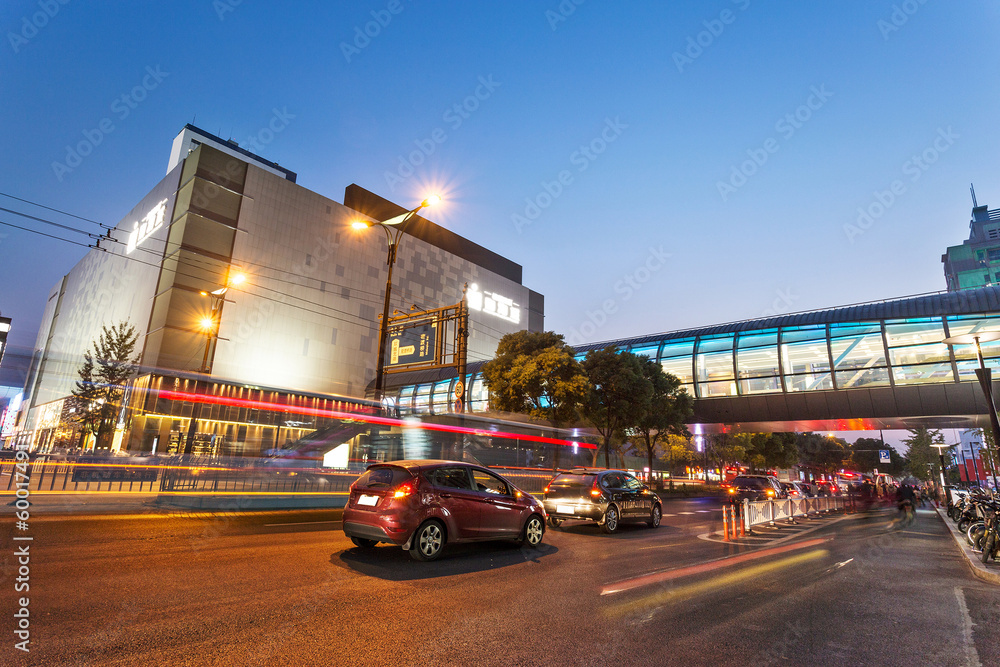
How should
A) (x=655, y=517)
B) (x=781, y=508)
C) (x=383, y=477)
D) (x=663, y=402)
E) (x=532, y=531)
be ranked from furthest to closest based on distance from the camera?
(x=663, y=402) < (x=781, y=508) < (x=655, y=517) < (x=532, y=531) < (x=383, y=477)

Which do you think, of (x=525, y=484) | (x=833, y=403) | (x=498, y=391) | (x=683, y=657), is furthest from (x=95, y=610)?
(x=833, y=403)

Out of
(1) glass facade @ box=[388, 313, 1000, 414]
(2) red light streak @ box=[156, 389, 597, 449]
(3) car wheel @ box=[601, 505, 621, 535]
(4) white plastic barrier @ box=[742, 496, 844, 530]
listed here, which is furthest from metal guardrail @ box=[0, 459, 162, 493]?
(1) glass facade @ box=[388, 313, 1000, 414]

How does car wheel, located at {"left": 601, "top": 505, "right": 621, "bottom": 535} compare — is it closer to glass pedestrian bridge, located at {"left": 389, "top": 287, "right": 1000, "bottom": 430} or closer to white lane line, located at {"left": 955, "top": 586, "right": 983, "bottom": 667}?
white lane line, located at {"left": 955, "top": 586, "right": 983, "bottom": 667}

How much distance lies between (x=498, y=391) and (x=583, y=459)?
11.3 metres

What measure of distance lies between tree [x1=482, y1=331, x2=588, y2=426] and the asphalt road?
1863 centimetres

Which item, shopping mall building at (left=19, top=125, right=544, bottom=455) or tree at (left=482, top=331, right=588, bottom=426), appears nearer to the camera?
tree at (left=482, top=331, right=588, bottom=426)

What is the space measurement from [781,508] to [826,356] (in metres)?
23.0

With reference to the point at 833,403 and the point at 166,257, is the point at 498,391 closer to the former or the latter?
the point at 833,403

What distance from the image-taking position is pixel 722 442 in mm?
52625

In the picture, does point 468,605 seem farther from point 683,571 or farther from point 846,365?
point 846,365

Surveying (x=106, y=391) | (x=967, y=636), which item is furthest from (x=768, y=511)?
(x=106, y=391)

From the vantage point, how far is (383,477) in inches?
318

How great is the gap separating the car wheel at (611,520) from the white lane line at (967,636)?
6776 mm

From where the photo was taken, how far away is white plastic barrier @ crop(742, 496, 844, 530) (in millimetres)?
14238
